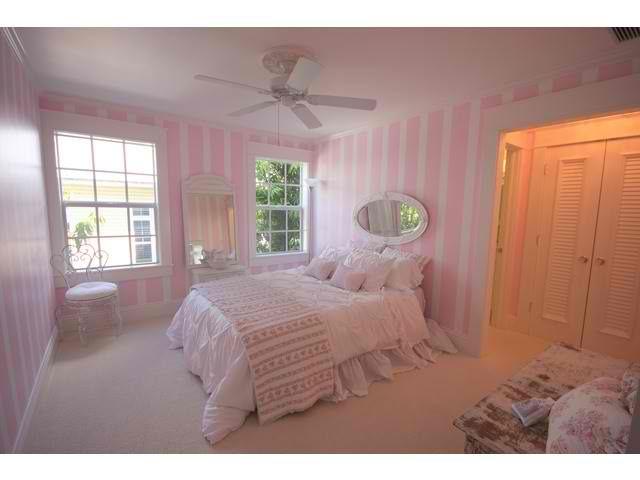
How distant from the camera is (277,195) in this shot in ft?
15.5

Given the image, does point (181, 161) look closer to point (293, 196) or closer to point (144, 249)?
point (144, 249)

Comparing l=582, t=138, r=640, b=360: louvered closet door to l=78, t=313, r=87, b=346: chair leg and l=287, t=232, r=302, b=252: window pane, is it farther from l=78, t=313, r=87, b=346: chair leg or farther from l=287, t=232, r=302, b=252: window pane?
l=78, t=313, r=87, b=346: chair leg

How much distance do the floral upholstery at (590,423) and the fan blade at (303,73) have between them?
2.05 m

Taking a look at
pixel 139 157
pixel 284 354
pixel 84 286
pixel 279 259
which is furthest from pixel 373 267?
pixel 139 157

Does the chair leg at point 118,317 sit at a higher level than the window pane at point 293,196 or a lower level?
lower

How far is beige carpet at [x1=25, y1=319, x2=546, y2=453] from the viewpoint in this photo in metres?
1.74

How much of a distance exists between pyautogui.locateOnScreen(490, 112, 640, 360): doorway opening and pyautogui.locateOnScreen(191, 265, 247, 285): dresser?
3.12 metres

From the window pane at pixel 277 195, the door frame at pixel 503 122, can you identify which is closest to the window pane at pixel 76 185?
the window pane at pixel 277 195

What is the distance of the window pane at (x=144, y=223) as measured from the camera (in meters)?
3.60

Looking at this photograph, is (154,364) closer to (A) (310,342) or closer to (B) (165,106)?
(A) (310,342)

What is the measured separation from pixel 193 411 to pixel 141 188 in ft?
8.96

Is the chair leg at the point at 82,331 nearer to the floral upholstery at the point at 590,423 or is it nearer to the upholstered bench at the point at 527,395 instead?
the upholstered bench at the point at 527,395

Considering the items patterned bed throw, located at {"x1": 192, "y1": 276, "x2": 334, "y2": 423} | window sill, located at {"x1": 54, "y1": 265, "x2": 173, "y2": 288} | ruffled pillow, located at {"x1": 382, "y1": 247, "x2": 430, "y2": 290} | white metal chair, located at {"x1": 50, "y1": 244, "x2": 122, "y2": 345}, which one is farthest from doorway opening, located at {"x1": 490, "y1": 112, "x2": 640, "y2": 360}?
white metal chair, located at {"x1": 50, "y1": 244, "x2": 122, "y2": 345}
